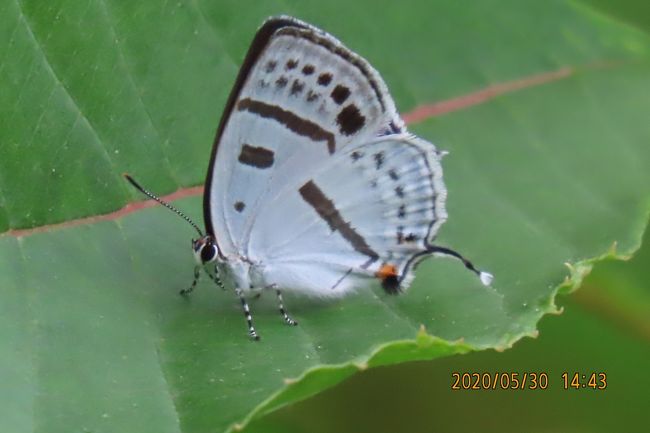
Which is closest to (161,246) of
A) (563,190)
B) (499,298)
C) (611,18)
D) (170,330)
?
(170,330)

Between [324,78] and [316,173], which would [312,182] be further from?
[324,78]

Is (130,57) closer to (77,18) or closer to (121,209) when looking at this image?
(77,18)

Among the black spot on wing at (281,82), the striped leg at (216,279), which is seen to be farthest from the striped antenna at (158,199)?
the black spot on wing at (281,82)

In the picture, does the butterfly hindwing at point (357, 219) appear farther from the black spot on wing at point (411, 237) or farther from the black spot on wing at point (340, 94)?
the black spot on wing at point (340, 94)

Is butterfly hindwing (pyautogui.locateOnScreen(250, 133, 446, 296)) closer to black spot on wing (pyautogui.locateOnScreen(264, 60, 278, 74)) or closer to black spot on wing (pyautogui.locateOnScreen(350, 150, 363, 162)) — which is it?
black spot on wing (pyautogui.locateOnScreen(350, 150, 363, 162))
